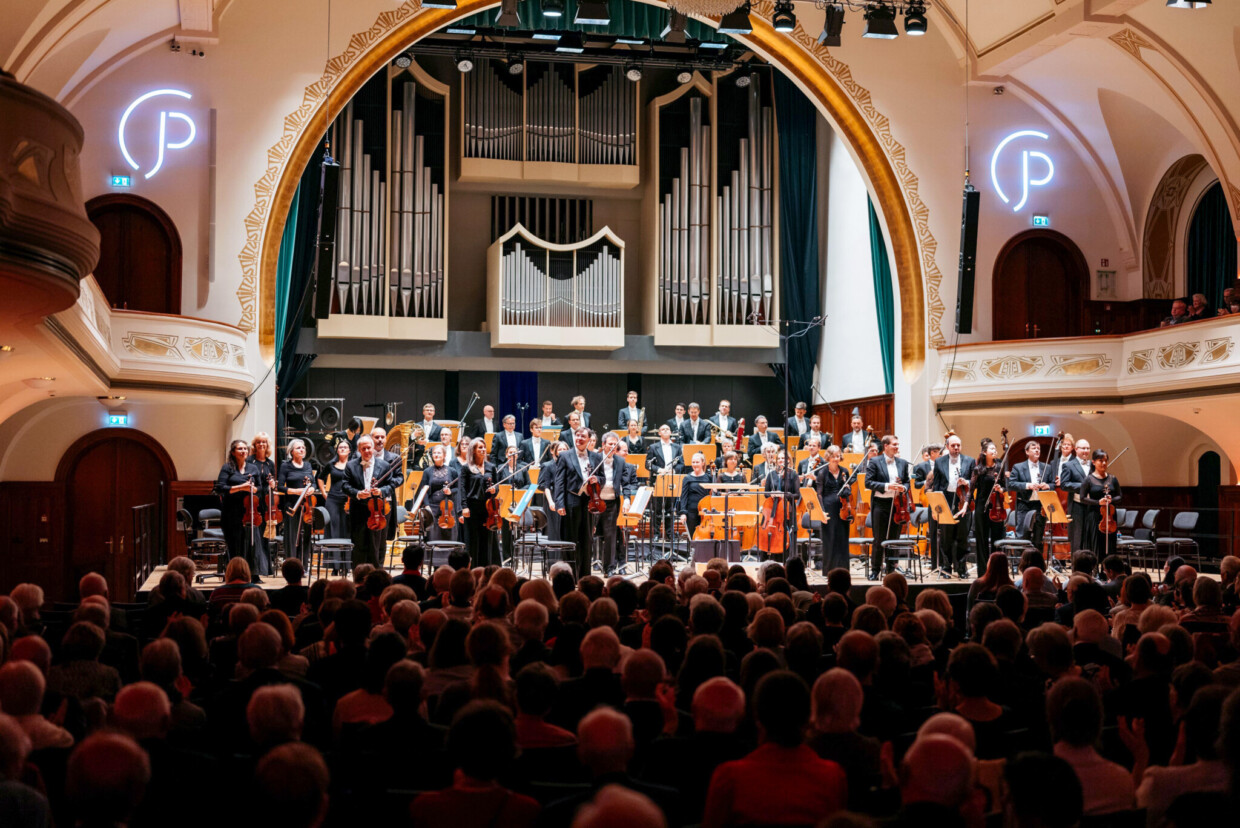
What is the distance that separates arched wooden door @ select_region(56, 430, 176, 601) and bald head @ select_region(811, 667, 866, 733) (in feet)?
33.3

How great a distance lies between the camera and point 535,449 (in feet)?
36.0

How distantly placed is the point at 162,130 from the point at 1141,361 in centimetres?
1029

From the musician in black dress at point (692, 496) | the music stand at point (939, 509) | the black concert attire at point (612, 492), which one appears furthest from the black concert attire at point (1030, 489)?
the black concert attire at point (612, 492)

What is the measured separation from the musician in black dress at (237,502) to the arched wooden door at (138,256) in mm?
3122

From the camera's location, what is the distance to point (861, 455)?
11.3 meters

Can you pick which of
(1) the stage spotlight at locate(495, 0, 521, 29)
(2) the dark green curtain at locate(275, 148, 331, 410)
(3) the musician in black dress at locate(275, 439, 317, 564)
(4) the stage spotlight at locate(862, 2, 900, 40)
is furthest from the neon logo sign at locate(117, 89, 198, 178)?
(4) the stage spotlight at locate(862, 2, 900, 40)

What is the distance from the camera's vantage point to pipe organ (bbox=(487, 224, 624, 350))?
14891 millimetres

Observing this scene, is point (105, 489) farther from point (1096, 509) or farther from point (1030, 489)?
point (1096, 509)

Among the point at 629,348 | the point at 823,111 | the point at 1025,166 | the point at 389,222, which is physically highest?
the point at 823,111

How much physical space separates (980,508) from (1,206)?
8110mm

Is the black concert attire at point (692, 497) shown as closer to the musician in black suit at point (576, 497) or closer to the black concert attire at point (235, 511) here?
the musician in black suit at point (576, 497)

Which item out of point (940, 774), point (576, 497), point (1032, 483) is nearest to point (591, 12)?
point (576, 497)

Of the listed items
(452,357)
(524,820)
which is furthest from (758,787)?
(452,357)

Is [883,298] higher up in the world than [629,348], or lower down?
higher up
